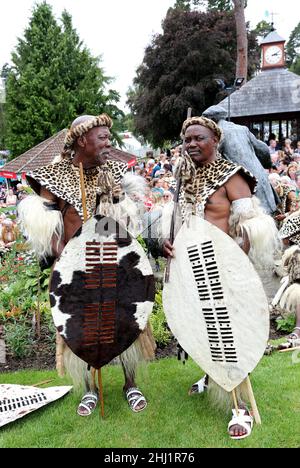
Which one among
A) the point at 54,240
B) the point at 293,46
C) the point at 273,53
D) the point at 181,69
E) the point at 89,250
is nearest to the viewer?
the point at 89,250

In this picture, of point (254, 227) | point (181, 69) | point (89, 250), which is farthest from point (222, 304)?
point (181, 69)

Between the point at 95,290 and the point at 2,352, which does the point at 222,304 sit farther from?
the point at 2,352

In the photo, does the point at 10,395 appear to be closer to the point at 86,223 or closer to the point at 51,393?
the point at 51,393

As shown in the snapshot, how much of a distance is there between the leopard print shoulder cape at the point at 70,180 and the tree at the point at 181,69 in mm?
21148

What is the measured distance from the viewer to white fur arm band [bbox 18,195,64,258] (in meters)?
2.73

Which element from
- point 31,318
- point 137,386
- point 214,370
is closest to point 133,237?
point 214,370

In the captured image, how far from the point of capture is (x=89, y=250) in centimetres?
267

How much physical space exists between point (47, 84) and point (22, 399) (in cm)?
1906

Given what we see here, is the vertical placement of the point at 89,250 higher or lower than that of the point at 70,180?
lower

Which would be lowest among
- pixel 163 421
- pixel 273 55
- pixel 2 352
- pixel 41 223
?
pixel 2 352

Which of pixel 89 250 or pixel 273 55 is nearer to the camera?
pixel 89 250

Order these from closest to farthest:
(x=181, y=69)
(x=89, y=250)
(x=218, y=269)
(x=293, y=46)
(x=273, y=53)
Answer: (x=218, y=269), (x=89, y=250), (x=273, y=53), (x=181, y=69), (x=293, y=46)

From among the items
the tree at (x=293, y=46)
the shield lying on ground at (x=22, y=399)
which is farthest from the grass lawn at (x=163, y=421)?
the tree at (x=293, y=46)

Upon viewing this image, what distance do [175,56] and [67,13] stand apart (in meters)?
5.93
